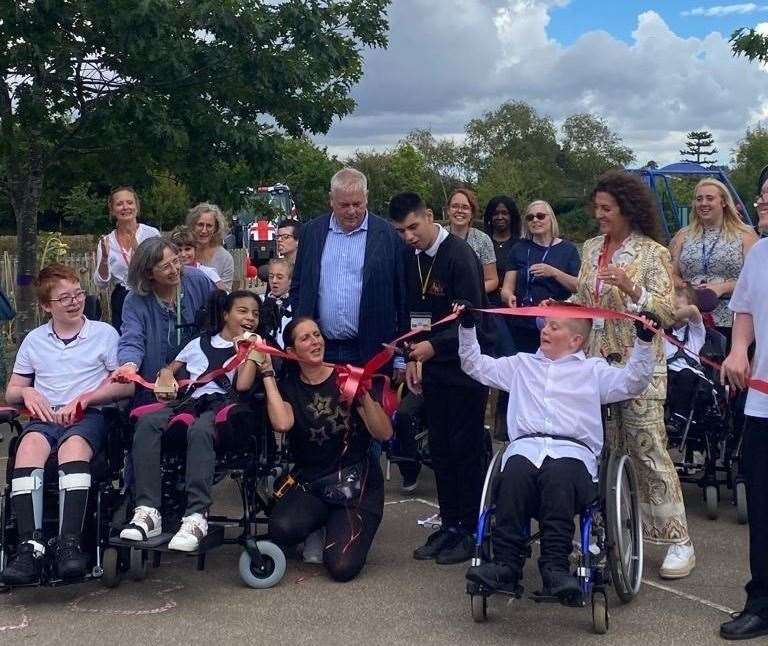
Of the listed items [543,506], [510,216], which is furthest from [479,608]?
[510,216]

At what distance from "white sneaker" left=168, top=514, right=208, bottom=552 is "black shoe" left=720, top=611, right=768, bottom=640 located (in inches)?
92.0

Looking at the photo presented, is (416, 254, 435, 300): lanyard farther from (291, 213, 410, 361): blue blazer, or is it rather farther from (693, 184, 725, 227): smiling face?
(693, 184, 725, 227): smiling face

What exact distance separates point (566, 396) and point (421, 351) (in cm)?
89

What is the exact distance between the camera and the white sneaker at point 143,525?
492 centimetres

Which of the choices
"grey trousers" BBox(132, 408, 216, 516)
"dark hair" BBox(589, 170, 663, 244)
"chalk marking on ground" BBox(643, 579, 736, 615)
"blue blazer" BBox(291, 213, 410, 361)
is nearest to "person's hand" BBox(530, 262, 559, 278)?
"blue blazer" BBox(291, 213, 410, 361)

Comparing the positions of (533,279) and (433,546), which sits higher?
(533,279)

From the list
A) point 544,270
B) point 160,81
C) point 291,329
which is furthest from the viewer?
point 160,81

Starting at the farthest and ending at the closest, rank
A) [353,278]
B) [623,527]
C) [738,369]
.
→ [353,278] → [623,527] → [738,369]

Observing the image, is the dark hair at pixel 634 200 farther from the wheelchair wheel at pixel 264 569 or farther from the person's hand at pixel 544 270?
the wheelchair wheel at pixel 264 569

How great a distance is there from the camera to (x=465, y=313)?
5113 millimetres

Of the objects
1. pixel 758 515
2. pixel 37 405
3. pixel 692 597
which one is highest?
pixel 37 405

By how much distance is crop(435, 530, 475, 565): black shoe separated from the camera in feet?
18.5

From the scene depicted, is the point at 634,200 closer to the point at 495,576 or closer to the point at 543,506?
the point at 543,506

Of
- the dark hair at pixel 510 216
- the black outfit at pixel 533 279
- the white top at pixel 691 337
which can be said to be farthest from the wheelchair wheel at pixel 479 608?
the dark hair at pixel 510 216
